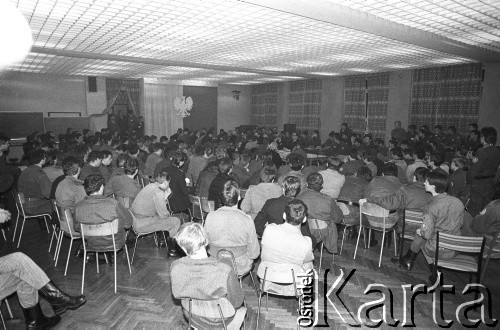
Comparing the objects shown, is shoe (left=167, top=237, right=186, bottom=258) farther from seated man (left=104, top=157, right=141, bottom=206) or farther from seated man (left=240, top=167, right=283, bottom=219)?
seated man (left=240, top=167, right=283, bottom=219)

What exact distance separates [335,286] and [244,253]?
1.44m

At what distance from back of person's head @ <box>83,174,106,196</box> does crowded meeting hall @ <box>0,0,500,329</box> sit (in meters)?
0.01

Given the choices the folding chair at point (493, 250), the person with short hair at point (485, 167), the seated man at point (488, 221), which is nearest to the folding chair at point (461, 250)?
the folding chair at point (493, 250)

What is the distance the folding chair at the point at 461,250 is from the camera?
10.7ft

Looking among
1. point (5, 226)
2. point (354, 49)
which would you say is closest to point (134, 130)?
point (5, 226)

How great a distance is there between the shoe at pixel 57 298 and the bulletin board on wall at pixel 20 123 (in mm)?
10630

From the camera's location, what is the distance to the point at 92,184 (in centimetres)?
386

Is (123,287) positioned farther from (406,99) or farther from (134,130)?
(134,130)

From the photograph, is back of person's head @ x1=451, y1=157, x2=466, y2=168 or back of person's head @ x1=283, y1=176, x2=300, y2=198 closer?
back of person's head @ x1=283, y1=176, x2=300, y2=198

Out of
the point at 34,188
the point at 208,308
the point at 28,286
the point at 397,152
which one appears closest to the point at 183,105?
the point at 397,152

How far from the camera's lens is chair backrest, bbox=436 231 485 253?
10.7 feet

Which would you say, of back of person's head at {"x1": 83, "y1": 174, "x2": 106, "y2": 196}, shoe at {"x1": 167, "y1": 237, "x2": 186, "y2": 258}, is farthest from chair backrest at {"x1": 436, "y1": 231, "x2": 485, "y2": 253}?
back of person's head at {"x1": 83, "y1": 174, "x2": 106, "y2": 196}

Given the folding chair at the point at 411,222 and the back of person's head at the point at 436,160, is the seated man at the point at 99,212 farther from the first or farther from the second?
the back of person's head at the point at 436,160

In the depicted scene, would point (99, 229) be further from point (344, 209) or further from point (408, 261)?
point (408, 261)
